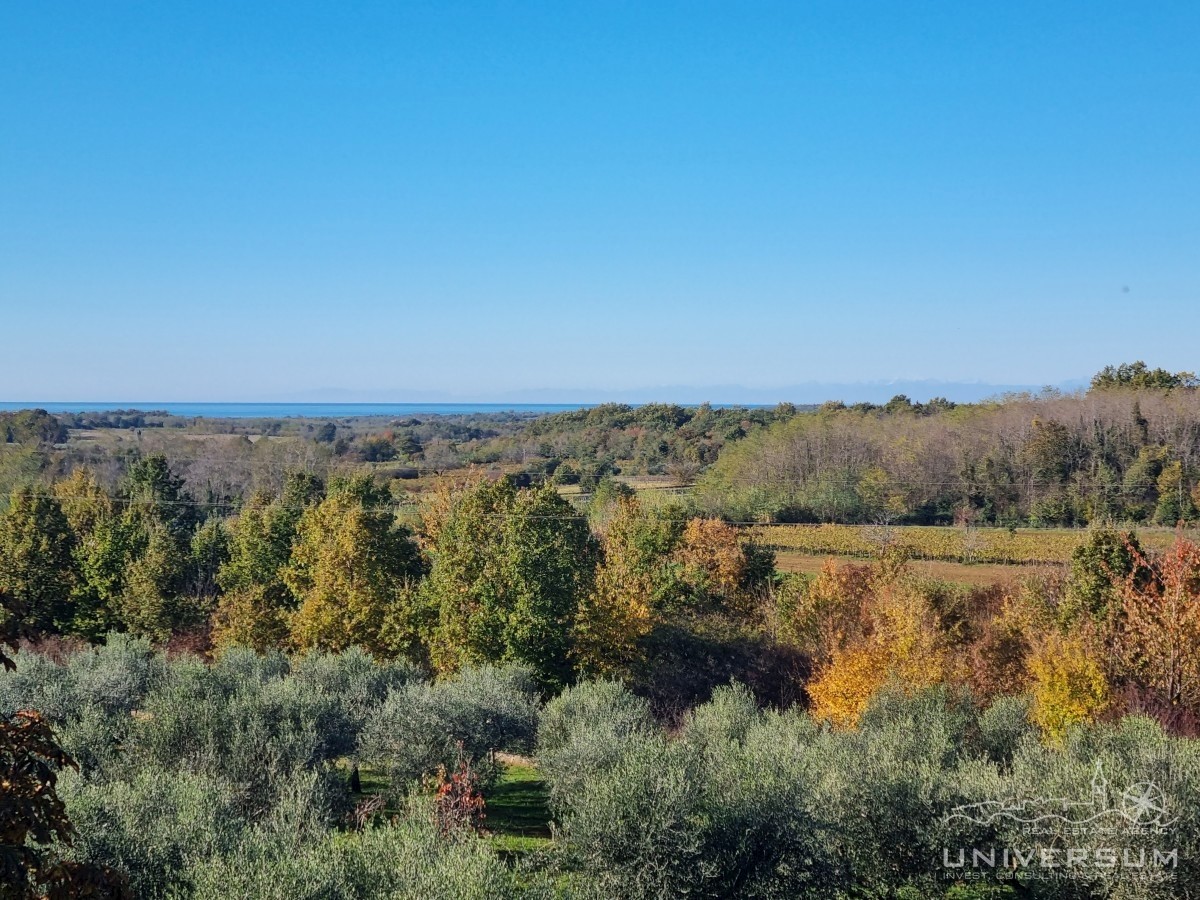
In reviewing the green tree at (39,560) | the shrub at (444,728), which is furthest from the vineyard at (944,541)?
the green tree at (39,560)

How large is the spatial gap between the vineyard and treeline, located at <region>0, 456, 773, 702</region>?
34.7 ft

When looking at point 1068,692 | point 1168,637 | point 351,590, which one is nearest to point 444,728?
point 351,590

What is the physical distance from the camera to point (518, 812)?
2197 cm

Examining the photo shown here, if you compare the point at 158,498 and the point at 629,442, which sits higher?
the point at 629,442

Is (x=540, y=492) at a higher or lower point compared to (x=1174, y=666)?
higher

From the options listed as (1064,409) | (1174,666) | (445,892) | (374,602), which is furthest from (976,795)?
(1064,409)

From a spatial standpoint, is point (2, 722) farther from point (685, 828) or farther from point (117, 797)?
point (685, 828)

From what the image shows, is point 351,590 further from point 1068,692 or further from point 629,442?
point 629,442

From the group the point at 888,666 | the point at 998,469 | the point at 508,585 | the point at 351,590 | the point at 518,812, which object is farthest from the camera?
the point at 998,469

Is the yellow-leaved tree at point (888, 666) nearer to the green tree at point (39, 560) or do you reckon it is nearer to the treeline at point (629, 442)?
the green tree at point (39, 560)

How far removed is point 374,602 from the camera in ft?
106

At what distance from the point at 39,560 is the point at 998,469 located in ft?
201

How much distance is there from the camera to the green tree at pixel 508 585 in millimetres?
29812

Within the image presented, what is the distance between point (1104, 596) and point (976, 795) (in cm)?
1927
